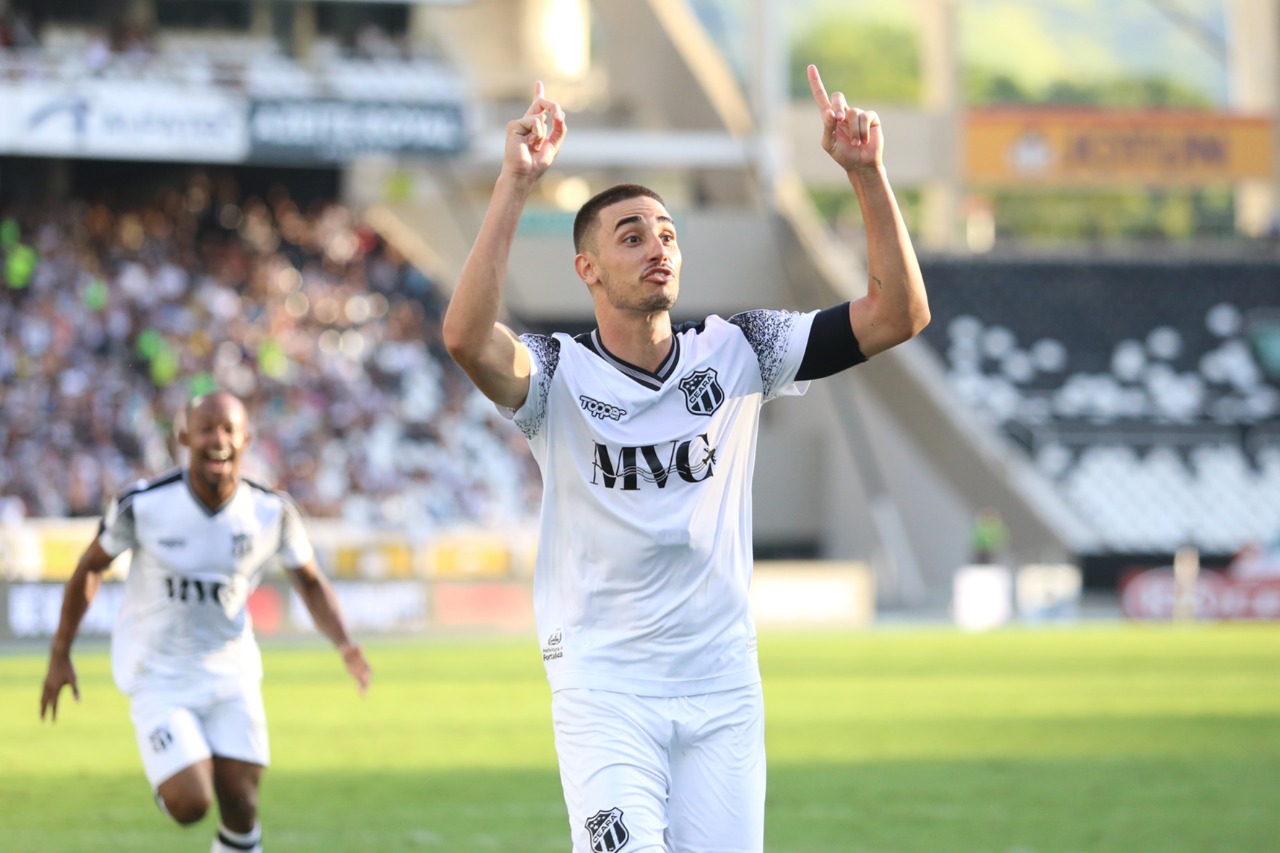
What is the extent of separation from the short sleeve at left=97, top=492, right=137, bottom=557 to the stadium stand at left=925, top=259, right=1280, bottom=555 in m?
29.9

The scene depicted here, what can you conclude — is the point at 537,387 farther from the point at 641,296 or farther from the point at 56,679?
the point at 56,679

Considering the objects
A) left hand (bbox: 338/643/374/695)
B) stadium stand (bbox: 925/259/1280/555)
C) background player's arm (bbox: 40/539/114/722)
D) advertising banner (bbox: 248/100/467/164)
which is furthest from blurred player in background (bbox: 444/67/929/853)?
stadium stand (bbox: 925/259/1280/555)

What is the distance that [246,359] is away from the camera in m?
34.7

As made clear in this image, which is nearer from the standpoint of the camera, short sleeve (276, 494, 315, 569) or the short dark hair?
the short dark hair

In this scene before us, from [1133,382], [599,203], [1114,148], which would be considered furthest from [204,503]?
[1114,148]

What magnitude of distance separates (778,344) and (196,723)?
380 centimetres

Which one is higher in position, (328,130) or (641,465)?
(328,130)

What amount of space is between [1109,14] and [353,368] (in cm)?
6906

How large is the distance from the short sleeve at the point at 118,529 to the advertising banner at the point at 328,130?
27681 millimetres

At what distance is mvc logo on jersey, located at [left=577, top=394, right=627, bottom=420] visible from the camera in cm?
542

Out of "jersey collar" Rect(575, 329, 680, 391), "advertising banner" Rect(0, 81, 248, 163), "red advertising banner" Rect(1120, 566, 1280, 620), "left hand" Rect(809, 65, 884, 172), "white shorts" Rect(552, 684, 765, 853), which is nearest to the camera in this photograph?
"white shorts" Rect(552, 684, 765, 853)

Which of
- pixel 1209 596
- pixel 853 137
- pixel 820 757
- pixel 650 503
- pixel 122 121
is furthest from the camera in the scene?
pixel 122 121

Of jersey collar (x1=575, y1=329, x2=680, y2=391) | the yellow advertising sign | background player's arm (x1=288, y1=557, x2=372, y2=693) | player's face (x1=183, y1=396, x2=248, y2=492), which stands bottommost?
background player's arm (x1=288, y1=557, x2=372, y2=693)

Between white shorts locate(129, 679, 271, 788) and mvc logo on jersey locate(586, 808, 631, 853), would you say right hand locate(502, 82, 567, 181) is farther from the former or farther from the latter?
white shorts locate(129, 679, 271, 788)
